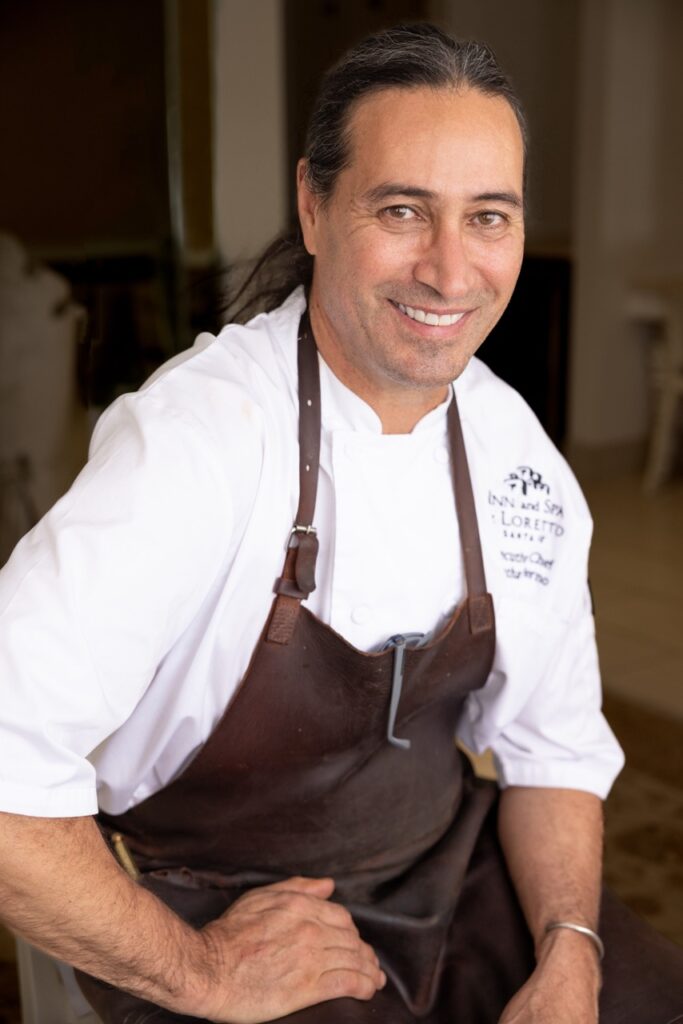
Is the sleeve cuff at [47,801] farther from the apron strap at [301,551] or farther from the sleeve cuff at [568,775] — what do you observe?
the sleeve cuff at [568,775]

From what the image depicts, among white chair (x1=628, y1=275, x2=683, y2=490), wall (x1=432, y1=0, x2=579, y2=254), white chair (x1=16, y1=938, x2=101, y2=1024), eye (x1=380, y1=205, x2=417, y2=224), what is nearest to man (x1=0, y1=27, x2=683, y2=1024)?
eye (x1=380, y1=205, x2=417, y2=224)

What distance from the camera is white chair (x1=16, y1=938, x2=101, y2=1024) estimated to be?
1344mm

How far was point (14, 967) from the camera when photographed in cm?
219

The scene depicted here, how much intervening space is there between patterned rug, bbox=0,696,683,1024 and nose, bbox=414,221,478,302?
4.95 ft

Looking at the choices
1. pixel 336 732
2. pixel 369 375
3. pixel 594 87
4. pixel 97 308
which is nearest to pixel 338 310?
pixel 369 375

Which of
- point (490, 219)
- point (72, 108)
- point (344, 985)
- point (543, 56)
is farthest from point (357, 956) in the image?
point (543, 56)

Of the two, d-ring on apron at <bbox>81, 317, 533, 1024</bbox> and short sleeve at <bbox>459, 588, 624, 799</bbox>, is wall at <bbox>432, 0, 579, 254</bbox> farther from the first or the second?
d-ring on apron at <bbox>81, 317, 533, 1024</bbox>

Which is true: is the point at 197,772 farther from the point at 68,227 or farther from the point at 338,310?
the point at 68,227

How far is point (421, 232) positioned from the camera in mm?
1193

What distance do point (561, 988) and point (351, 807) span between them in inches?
11.4

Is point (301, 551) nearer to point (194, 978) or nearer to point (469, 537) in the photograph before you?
point (469, 537)

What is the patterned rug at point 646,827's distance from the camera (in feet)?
7.63

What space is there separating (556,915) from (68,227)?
3.98 metres

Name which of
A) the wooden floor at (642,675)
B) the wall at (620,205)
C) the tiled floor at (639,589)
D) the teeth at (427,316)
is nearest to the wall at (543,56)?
the wall at (620,205)
